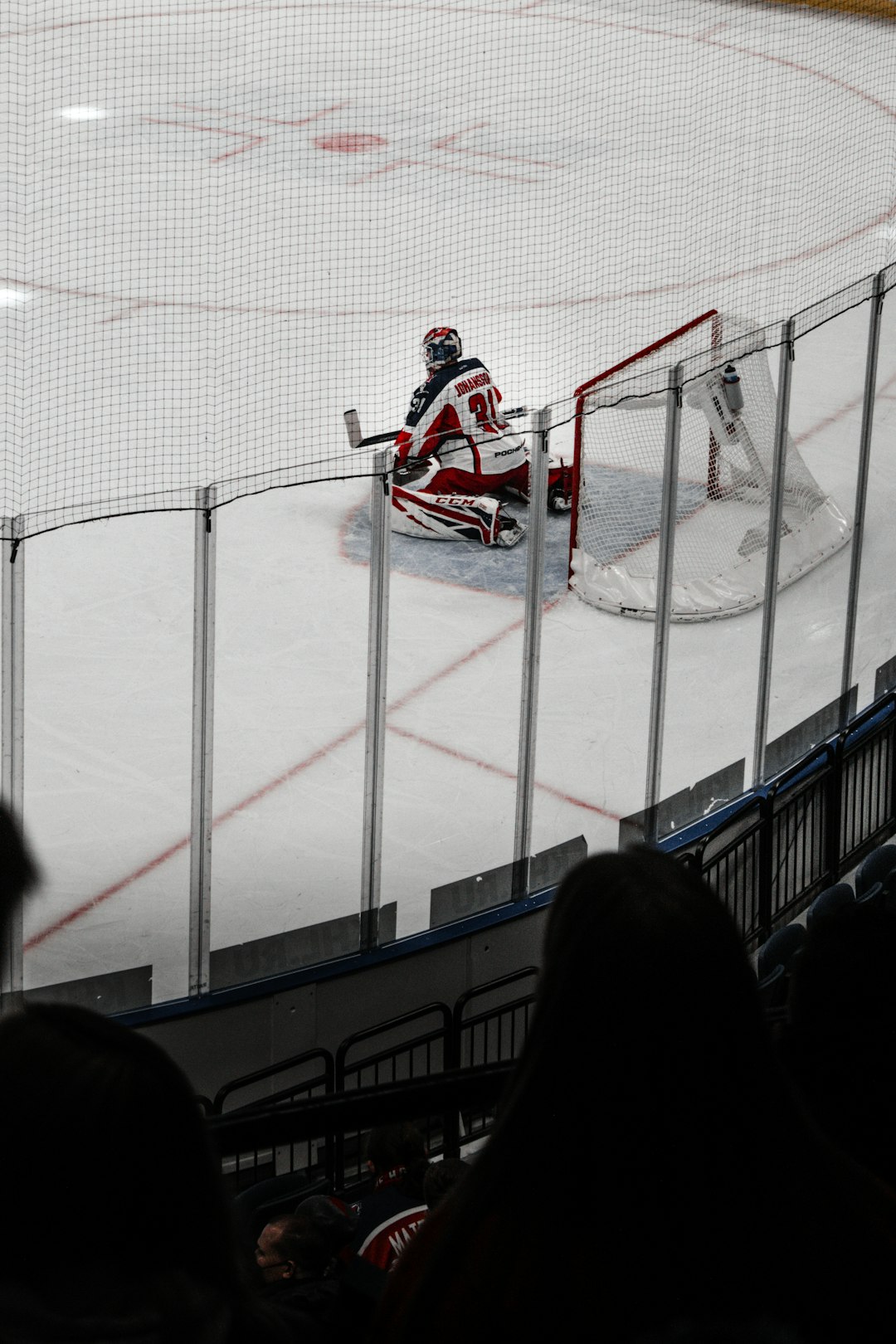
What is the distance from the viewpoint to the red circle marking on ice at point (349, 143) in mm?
12180

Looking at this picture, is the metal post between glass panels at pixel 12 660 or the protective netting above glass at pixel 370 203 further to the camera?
the protective netting above glass at pixel 370 203

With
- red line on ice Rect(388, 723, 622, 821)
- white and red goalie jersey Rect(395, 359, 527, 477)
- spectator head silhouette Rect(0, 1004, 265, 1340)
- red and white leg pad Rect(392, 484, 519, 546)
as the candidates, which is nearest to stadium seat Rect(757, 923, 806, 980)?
red line on ice Rect(388, 723, 622, 821)

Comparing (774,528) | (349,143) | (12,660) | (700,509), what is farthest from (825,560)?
(349,143)

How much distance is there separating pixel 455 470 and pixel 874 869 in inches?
133

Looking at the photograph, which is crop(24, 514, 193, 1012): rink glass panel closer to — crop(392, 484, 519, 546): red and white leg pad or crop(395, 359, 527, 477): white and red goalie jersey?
crop(392, 484, 519, 546): red and white leg pad

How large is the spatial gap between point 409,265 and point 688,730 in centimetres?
587

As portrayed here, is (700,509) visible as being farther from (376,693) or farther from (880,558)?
(376,693)

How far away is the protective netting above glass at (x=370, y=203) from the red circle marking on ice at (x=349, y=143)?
1.3 inches

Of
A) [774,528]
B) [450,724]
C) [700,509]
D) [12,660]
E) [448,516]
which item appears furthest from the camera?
[448,516]

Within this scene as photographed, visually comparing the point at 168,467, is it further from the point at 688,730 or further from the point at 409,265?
the point at 409,265

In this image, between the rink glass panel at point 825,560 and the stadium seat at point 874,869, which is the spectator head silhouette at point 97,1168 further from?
the rink glass panel at point 825,560

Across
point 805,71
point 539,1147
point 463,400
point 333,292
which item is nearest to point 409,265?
point 333,292

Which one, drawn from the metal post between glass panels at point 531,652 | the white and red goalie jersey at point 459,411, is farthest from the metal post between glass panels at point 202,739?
the white and red goalie jersey at point 459,411

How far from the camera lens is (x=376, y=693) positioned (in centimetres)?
401
